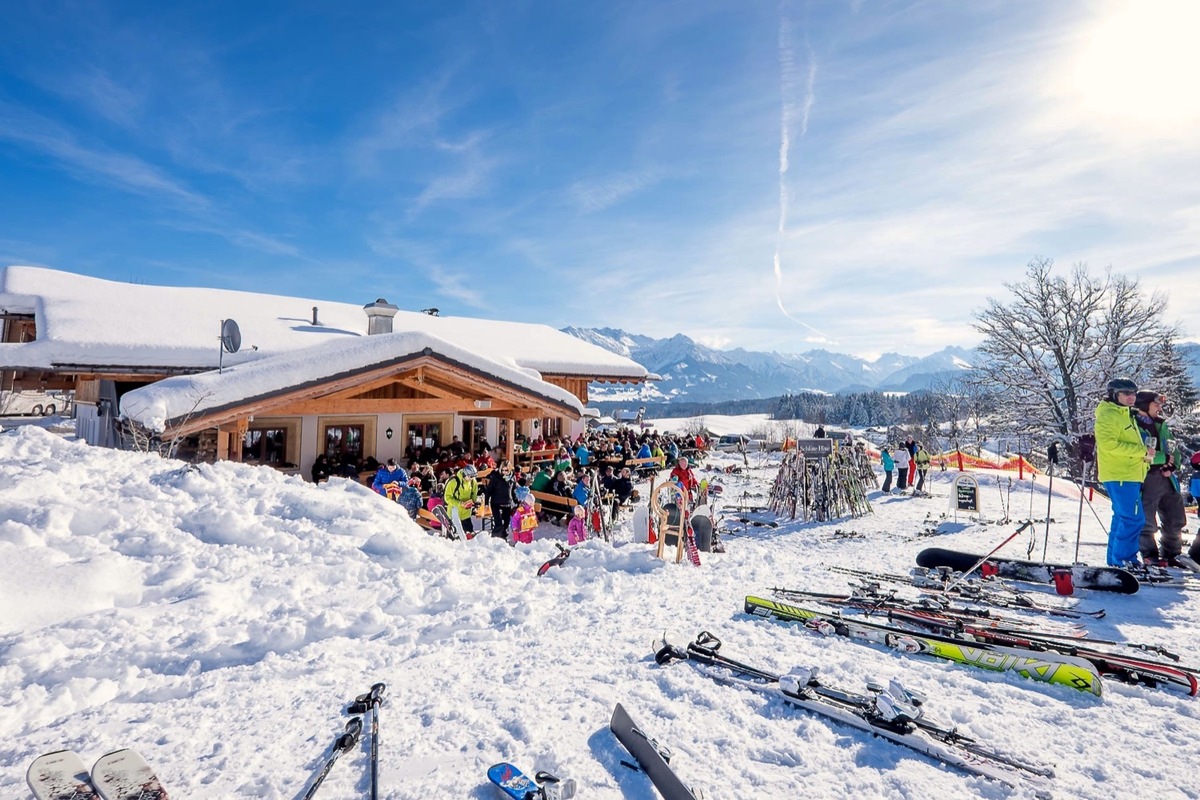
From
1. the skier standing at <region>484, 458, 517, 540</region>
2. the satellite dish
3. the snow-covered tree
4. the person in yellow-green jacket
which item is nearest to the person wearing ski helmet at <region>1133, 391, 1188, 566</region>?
the person in yellow-green jacket

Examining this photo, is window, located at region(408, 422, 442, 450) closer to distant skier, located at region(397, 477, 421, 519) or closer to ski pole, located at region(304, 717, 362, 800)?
distant skier, located at region(397, 477, 421, 519)

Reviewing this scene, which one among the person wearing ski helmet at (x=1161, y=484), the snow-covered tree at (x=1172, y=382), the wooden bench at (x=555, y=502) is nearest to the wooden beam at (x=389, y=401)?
the wooden bench at (x=555, y=502)

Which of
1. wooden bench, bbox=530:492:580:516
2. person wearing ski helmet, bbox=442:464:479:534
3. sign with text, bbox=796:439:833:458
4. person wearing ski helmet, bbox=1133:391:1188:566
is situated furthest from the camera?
sign with text, bbox=796:439:833:458

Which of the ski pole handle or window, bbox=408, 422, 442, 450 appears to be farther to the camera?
window, bbox=408, 422, 442, 450

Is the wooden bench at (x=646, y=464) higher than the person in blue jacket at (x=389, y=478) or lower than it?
lower

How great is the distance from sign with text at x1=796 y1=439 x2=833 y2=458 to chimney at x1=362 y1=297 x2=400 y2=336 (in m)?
14.6

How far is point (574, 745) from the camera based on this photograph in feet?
10.4

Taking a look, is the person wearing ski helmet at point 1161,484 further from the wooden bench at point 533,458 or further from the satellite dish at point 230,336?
the satellite dish at point 230,336

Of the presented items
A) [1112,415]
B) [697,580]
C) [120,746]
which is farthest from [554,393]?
[120,746]

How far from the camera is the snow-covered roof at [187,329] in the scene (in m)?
12.3

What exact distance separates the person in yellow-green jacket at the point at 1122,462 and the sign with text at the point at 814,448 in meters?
6.44

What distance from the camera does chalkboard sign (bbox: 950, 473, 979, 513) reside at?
42.1ft

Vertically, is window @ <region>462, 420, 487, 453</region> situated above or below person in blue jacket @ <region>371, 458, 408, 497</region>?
above

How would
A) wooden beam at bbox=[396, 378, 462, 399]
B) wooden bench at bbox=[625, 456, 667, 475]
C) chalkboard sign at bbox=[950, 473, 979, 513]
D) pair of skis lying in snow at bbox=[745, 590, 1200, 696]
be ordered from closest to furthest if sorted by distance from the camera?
1. pair of skis lying in snow at bbox=[745, 590, 1200, 696]
2. chalkboard sign at bbox=[950, 473, 979, 513]
3. wooden beam at bbox=[396, 378, 462, 399]
4. wooden bench at bbox=[625, 456, 667, 475]
